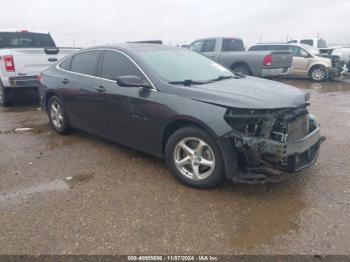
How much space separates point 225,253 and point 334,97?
8581 millimetres

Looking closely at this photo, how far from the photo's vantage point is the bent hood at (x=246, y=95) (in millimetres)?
3113

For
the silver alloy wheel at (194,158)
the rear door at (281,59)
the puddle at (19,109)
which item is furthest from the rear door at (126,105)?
the rear door at (281,59)

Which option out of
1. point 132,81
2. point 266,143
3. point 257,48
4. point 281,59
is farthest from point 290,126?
point 257,48

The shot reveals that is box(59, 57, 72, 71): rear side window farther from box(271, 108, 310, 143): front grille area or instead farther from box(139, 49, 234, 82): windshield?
box(271, 108, 310, 143): front grille area

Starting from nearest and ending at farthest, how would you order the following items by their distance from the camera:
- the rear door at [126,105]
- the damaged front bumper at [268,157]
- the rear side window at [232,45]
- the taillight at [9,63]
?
the damaged front bumper at [268,157]
the rear door at [126,105]
the taillight at [9,63]
the rear side window at [232,45]

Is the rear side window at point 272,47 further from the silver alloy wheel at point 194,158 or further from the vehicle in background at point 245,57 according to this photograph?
the silver alloy wheel at point 194,158

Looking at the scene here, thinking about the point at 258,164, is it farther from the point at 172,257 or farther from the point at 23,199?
the point at 23,199

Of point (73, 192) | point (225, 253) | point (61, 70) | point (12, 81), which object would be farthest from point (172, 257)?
point (12, 81)

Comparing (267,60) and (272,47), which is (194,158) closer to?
(267,60)

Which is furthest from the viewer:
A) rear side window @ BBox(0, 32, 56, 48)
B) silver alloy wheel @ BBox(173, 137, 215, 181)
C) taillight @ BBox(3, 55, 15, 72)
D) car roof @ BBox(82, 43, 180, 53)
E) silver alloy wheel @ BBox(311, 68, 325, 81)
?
silver alloy wheel @ BBox(311, 68, 325, 81)

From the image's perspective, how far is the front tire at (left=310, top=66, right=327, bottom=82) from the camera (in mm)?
13256

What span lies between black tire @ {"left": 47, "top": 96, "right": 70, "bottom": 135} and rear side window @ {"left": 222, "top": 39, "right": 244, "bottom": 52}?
8563 mm

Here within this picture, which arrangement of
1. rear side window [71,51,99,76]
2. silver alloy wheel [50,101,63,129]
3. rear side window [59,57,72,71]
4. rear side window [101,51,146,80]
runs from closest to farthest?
1. rear side window [101,51,146,80]
2. rear side window [71,51,99,76]
3. rear side window [59,57,72,71]
4. silver alloy wheel [50,101,63,129]

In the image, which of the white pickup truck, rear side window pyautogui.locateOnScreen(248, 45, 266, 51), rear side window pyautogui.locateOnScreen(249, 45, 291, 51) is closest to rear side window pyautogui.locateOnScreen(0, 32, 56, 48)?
the white pickup truck
